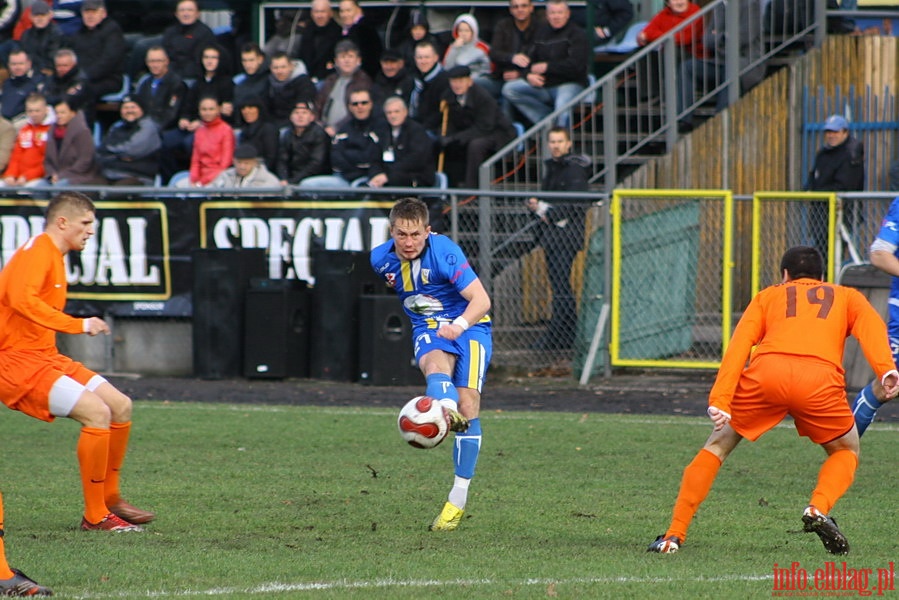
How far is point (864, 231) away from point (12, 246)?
9441mm

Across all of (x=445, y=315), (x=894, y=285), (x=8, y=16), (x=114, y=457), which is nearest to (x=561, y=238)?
(x=894, y=285)

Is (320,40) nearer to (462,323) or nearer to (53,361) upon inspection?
(53,361)

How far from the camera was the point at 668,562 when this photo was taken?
20.6 ft

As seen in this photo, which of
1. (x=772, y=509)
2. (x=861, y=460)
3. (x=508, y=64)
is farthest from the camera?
(x=508, y=64)

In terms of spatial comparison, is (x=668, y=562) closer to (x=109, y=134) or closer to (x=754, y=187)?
(x=754, y=187)

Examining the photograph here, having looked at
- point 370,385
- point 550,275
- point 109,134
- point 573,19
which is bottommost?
point 370,385

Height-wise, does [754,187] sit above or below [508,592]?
above

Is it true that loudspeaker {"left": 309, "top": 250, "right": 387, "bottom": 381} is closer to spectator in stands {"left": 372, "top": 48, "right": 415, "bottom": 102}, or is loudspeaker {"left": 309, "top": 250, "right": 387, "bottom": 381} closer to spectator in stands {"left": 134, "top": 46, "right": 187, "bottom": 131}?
spectator in stands {"left": 372, "top": 48, "right": 415, "bottom": 102}

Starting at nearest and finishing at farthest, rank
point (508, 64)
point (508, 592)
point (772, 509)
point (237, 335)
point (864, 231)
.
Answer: point (508, 592), point (772, 509), point (864, 231), point (237, 335), point (508, 64)

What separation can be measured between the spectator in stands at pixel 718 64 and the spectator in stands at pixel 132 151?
674cm

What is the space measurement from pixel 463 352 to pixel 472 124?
28.7 ft

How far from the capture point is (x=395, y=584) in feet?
19.1

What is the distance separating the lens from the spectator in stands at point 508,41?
1689cm

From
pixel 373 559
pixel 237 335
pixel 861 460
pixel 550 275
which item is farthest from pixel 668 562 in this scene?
pixel 237 335
